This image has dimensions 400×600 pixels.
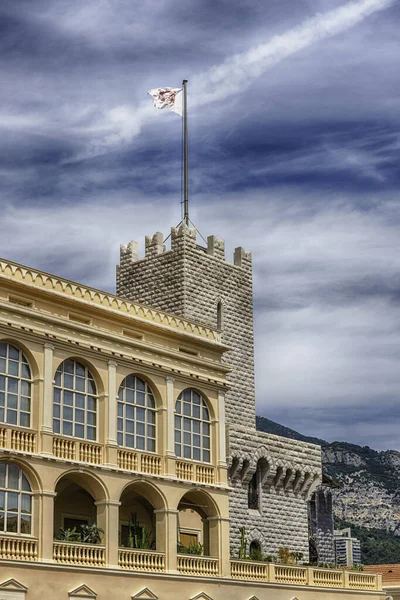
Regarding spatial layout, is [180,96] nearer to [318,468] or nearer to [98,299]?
[98,299]

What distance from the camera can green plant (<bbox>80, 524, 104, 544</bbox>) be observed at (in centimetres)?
4212

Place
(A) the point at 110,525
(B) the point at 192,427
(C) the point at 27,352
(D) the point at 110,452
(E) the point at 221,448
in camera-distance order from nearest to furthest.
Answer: (C) the point at 27,352 < (A) the point at 110,525 < (D) the point at 110,452 < (B) the point at 192,427 < (E) the point at 221,448

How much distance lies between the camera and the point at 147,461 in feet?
148

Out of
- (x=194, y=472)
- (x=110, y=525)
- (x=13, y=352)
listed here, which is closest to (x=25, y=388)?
(x=13, y=352)

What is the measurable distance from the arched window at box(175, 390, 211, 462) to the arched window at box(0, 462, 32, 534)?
8543mm

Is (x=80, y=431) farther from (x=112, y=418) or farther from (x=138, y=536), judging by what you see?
(x=138, y=536)

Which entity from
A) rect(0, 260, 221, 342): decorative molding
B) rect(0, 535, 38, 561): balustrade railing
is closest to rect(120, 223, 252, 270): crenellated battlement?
rect(0, 260, 221, 342): decorative molding

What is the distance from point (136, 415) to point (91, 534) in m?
5.45

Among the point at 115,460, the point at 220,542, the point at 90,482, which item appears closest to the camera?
the point at 90,482

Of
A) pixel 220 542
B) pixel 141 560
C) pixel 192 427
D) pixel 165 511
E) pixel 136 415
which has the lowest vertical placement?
pixel 141 560

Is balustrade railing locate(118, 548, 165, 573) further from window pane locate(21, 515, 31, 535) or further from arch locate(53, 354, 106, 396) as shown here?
arch locate(53, 354, 106, 396)

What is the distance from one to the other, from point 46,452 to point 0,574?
16.0 ft

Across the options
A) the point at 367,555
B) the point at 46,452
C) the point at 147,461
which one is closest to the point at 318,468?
the point at 147,461

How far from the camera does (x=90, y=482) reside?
42688 millimetres
